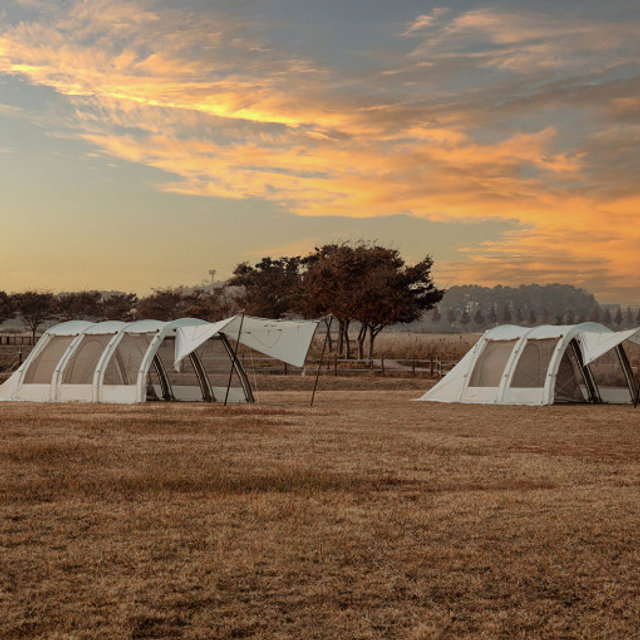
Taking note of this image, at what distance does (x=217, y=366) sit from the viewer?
890 inches

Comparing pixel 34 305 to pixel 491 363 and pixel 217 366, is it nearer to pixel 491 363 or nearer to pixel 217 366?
pixel 217 366

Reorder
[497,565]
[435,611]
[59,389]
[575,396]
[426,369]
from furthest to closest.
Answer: [426,369], [575,396], [59,389], [497,565], [435,611]

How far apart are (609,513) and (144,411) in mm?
12176

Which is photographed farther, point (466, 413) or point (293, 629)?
point (466, 413)

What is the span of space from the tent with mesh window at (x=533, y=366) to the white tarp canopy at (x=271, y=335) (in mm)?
4930

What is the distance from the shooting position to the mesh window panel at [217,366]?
72.3ft

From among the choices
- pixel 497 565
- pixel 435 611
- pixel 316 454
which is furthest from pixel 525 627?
pixel 316 454

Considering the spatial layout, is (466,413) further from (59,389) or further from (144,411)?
(59,389)

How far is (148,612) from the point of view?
5.08 metres

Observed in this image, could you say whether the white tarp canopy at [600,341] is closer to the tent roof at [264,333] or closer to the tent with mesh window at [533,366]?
the tent with mesh window at [533,366]

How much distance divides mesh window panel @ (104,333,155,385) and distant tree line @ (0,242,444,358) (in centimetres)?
1312

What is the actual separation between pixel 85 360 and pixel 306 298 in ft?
117

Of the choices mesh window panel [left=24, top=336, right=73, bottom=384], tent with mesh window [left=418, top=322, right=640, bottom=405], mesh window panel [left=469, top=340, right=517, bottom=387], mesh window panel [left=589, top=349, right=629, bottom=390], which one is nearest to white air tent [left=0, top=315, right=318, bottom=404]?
mesh window panel [left=24, top=336, right=73, bottom=384]

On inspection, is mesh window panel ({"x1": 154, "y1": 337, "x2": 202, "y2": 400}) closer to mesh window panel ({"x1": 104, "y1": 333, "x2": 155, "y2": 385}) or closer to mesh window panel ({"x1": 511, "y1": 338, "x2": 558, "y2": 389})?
mesh window panel ({"x1": 104, "y1": 333, "x2": 155, "y2": 385})
